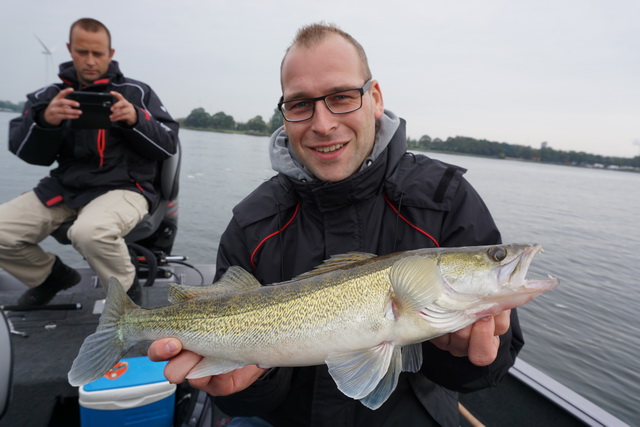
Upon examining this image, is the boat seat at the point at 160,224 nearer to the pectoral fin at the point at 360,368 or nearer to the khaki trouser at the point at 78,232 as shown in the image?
the khaki trouser at the point at 78,232

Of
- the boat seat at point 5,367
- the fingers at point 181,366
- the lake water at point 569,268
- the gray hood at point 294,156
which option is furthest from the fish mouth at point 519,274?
the lake water at point 569,268

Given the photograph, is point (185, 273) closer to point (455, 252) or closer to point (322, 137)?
point (322, 137)

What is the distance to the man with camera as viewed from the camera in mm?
3861

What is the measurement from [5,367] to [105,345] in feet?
2.09

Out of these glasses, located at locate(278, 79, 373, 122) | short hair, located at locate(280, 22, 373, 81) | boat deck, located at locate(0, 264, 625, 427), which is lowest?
boat deck, located at locate(0, 264, 625, 427)

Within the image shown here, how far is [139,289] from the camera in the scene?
14.1 ft

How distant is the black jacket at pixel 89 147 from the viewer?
13.3 ft

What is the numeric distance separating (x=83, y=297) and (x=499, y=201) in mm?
22666

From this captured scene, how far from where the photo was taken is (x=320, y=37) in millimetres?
2260

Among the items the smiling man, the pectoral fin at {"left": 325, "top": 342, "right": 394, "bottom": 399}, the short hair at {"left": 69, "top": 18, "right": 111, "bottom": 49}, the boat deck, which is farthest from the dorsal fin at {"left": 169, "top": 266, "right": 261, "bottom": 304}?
the short hair at {"left": 69, "top": 18, "right": 111, "bottom": 49}

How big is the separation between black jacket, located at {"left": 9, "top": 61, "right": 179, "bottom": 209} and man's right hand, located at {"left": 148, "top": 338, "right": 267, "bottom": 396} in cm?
277

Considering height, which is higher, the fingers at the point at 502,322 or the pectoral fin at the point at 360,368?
the fingers at the point at 502,322

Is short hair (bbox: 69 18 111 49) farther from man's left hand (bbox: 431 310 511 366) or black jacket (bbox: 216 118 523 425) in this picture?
man's left hand (bbox: 431 310 511 366)

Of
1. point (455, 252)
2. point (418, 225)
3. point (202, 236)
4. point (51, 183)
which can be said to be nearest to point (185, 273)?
point (51, 183)
